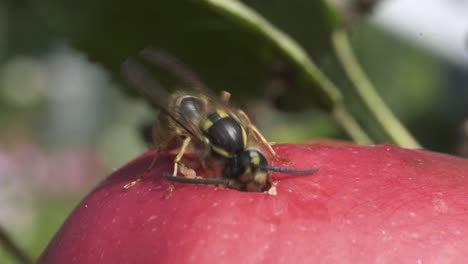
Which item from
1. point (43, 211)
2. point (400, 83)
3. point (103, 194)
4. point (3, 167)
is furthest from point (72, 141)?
point (103, 194)

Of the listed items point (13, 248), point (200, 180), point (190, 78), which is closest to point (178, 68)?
point (190, 78)

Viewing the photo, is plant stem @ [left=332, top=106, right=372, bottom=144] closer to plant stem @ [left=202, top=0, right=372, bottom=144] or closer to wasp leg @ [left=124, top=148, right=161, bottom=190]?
plant stem @ [left=202, top=0, right=372, bottom=144]

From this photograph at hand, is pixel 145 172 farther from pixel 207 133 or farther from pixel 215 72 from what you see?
pixel 215 72

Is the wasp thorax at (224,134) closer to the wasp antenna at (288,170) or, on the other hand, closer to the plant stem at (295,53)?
the wasp antenna at (288,170)

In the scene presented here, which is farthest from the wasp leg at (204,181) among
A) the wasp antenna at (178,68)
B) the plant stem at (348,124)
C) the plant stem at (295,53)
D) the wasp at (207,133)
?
the plant stem at (348,124)

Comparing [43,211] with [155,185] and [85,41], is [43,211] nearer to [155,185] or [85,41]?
[85,41]

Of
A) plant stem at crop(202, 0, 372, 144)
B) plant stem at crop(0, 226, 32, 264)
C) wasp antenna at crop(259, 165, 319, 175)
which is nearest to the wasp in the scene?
wasp antenna at crop(259, 165, 319, 175)

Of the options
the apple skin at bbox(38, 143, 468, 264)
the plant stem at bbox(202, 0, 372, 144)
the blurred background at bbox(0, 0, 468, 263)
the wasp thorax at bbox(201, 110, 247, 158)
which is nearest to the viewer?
the apple skin at bbox(38, 143, 468, 264)
